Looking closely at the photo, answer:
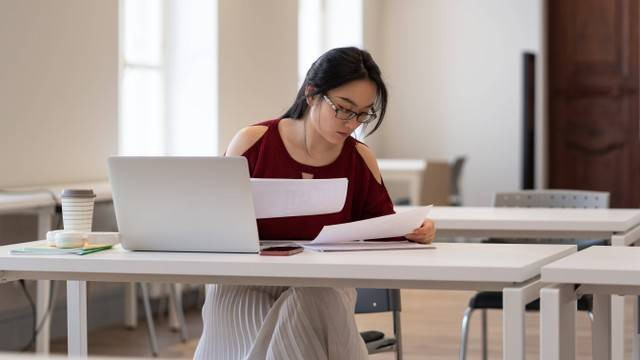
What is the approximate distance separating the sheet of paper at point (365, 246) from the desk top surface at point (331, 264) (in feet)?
0.12

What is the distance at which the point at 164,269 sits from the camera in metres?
2.02

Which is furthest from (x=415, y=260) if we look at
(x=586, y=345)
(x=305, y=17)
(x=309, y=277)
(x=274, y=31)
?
(x=305, y=17)

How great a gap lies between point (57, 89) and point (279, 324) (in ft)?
8.69

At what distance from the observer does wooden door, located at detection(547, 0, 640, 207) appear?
8.88 m

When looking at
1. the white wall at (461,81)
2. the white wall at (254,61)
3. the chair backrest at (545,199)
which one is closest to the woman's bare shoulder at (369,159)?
the chair backrest at (545,199)

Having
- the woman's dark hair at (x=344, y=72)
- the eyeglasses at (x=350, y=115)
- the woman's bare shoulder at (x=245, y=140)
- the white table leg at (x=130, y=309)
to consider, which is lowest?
the white table leg at (x=130, y=309)

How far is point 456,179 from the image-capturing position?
7.95 meters

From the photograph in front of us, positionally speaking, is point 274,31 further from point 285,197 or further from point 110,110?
point 285,197

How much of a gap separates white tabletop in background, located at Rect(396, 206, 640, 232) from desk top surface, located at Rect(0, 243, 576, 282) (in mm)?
629

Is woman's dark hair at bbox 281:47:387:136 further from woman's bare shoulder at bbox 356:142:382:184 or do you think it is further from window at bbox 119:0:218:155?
window at bbox 119:0:218:155

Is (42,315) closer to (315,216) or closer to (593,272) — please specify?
(315,216)

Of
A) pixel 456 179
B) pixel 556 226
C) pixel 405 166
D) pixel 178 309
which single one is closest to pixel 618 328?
pixel 556 226

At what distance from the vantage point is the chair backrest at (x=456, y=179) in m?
7.80

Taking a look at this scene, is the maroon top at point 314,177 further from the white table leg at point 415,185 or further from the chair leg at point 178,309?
the white table leg at point 415,185
